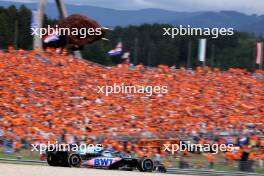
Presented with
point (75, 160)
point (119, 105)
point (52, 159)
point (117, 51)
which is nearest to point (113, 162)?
point (75, 160)

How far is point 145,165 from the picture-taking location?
11.2 meters

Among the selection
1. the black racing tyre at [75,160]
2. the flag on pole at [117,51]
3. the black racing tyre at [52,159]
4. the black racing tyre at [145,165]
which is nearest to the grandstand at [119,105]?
the black racing tyre at [52,159]

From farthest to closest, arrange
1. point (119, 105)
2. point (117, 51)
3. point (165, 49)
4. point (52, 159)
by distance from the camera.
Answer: point (165, 49) < point (117, 51) < point (119, 105) < point (52, 159)

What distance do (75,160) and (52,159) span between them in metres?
0.52

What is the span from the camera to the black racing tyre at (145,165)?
11094 mm

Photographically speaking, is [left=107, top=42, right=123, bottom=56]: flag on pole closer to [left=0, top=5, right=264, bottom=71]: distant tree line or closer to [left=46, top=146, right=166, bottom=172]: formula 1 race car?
[left=0, top=5, right=264, bottom=71]: distant tree line

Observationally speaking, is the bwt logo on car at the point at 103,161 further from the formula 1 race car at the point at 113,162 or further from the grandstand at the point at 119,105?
the grandstand at the point at 119,105

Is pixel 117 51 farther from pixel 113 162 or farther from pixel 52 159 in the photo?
pixel 52 159

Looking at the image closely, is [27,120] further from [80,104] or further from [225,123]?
[225,123]

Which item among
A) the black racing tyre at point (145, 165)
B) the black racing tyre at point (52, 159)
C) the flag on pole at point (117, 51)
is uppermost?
the flag on pole at point (117, 51)

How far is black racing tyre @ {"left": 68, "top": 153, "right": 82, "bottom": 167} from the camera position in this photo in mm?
11098

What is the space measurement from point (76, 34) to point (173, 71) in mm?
4149

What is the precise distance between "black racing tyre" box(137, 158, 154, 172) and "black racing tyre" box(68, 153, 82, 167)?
3.71 ft

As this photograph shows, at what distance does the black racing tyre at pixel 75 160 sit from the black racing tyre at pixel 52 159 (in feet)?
1.03
